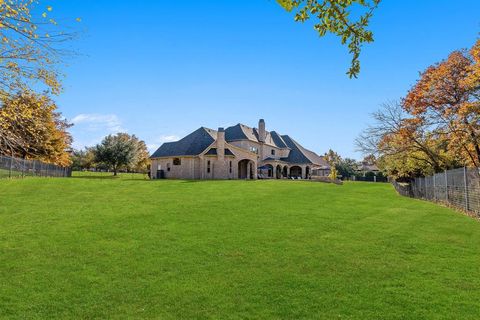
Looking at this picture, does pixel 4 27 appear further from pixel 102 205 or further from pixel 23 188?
pixel 23 188

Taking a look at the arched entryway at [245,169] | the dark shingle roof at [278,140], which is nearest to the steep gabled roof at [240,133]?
the dark shingle roof at [278,140]

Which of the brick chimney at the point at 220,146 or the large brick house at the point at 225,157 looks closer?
the brick chimney at the point at 220,146

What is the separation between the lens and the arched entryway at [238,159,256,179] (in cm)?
5023

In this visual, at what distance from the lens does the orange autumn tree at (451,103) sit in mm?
21391

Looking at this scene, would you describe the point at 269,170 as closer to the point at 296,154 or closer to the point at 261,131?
the point at 261,131

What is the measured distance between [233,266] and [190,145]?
4092 centimetres

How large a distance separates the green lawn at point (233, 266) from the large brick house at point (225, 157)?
32071mm

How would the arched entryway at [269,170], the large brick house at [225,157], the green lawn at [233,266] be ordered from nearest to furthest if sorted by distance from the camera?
the green lawn at [233,266], the large brick house at [225,157], the arched entryway at [269,170]

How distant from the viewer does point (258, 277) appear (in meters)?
7.04

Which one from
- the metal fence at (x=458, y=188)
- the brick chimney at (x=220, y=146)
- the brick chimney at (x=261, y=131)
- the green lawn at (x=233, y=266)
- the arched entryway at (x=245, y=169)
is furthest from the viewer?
the brick chimney at (x=261, y=131)

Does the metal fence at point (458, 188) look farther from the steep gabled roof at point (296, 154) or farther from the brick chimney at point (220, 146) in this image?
the steep gabled roof at point (296, 154)

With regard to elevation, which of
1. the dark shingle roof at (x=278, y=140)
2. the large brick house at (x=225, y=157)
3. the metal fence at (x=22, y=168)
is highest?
the dark shingle roof at (x=278, y=140)

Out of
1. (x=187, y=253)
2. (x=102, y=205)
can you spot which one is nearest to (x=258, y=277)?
(x=187, y=253)

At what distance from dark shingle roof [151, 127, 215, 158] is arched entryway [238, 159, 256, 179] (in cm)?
→ 635
